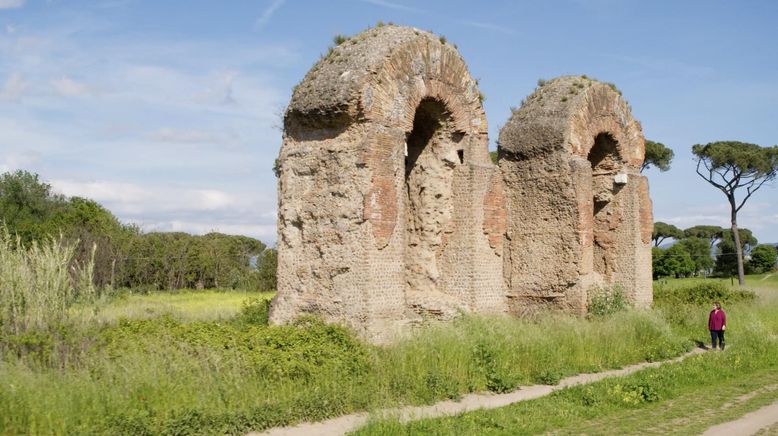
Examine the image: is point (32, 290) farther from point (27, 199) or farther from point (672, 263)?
point (672, 263)

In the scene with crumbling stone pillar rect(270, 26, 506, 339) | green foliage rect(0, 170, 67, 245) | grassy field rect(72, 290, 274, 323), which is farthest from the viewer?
green foliage rect(0, 170, 67, 245)

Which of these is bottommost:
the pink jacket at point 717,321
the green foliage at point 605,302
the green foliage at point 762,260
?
the pink jacket at point 717,321

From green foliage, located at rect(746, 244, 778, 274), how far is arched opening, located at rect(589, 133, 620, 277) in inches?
1433

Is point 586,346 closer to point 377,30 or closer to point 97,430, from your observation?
point 377,30

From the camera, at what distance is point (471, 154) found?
539 inches

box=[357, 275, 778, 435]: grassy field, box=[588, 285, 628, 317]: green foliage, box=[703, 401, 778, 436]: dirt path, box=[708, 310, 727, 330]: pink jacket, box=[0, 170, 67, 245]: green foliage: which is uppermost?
box=[0, 170, 67, 245]: green foliage

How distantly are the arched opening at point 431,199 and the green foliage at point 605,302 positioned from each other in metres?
3.80

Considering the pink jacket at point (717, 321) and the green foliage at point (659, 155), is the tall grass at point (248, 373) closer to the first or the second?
the pink jacket at point (717, 321)

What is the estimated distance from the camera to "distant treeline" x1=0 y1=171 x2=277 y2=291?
28.1 meters

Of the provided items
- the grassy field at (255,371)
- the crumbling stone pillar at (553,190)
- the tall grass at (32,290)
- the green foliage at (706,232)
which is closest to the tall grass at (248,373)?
the grassy field at (255,371)

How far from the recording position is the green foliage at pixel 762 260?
1914 inches

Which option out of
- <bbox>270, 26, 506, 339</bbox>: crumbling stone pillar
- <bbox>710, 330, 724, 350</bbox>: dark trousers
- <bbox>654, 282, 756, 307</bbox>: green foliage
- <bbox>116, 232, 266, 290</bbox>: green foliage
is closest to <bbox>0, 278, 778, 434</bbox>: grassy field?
<bbox>270, 26, 506, 339</bbox>: crumbling stone pillar

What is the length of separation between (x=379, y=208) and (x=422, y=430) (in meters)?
4.49

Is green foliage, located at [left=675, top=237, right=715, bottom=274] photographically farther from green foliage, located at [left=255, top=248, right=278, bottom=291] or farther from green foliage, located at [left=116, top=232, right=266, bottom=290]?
green foliage, located at [left=116, top=232, right=266, bottom=290]
